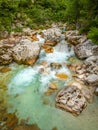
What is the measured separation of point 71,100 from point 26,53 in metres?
4.00

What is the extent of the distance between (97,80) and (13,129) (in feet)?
13.2

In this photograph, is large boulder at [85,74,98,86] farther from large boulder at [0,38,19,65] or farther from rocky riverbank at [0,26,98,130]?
large boulder at [0,38,19,65]

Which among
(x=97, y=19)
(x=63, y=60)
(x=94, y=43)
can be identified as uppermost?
(x=97, y=19)

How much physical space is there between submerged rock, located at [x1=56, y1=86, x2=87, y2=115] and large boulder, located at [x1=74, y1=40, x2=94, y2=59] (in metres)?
2.94

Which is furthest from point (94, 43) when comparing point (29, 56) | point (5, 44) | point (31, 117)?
point (31, 117)

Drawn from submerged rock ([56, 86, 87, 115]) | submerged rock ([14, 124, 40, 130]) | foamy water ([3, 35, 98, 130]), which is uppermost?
submerged rock ([56, 86, 87, 115])

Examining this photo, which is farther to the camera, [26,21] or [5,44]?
[26,21]

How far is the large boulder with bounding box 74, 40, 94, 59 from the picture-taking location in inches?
413

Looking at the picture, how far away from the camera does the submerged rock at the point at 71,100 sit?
722 centimetres

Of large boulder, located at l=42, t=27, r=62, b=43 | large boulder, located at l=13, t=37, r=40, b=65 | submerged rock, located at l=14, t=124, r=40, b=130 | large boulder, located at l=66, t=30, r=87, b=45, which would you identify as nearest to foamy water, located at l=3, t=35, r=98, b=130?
submerged rock, located at l=14, t=124, r=40, b=130

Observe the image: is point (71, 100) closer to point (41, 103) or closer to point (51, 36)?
point (41, 103)

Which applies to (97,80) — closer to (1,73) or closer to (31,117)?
(31,117)

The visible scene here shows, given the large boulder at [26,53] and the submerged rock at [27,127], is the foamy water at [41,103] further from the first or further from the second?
the large boulder at [26,53]

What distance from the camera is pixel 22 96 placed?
8.03 metres
